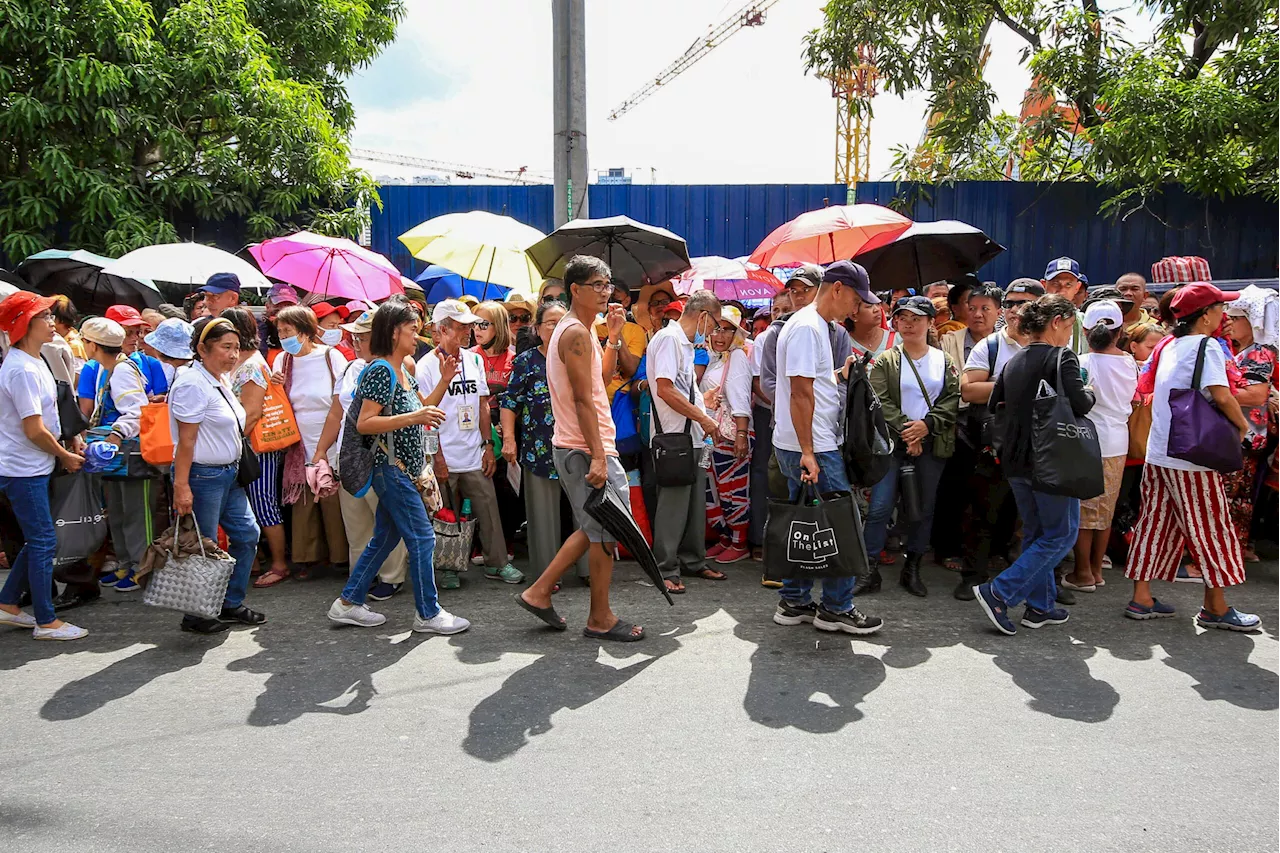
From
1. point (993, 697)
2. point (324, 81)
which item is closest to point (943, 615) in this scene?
point (993, 697)

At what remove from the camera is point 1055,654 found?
15.2ft

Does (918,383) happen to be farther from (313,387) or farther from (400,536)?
(313,387)

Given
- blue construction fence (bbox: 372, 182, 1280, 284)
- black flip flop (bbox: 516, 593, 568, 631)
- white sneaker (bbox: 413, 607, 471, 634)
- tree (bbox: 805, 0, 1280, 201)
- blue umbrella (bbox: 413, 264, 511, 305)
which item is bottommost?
white sneaker (bbox: 413, 607, 471, 634)

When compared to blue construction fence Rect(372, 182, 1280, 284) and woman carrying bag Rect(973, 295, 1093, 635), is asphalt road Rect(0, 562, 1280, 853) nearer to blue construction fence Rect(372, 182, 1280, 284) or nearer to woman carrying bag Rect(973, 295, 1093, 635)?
woman carrying bag Rect(973, 295, 1093, 635)

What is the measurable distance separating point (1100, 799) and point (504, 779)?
2.16 metres

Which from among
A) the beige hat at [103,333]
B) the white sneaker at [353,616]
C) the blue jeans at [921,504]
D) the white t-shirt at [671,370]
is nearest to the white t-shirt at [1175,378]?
the blue jeans at [921,504]

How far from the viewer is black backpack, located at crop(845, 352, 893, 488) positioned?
15.8 ft

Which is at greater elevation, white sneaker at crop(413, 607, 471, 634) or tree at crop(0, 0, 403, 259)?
tree at crop(0, 0, 403, 259)

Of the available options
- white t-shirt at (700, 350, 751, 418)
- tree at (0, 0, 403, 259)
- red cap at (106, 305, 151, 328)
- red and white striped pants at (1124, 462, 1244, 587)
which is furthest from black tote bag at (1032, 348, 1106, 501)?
tree at (0, 0, 403, 259)

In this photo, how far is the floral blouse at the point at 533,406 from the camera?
5773 millimetres

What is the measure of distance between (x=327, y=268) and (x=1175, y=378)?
6.43 meters

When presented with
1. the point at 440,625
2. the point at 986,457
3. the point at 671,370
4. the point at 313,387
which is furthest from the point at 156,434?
the point at 986,457

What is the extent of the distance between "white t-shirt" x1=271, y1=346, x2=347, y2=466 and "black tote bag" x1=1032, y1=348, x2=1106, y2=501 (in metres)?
4.38

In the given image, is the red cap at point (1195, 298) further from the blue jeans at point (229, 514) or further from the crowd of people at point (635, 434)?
the blue jeans at point (229, 514)
